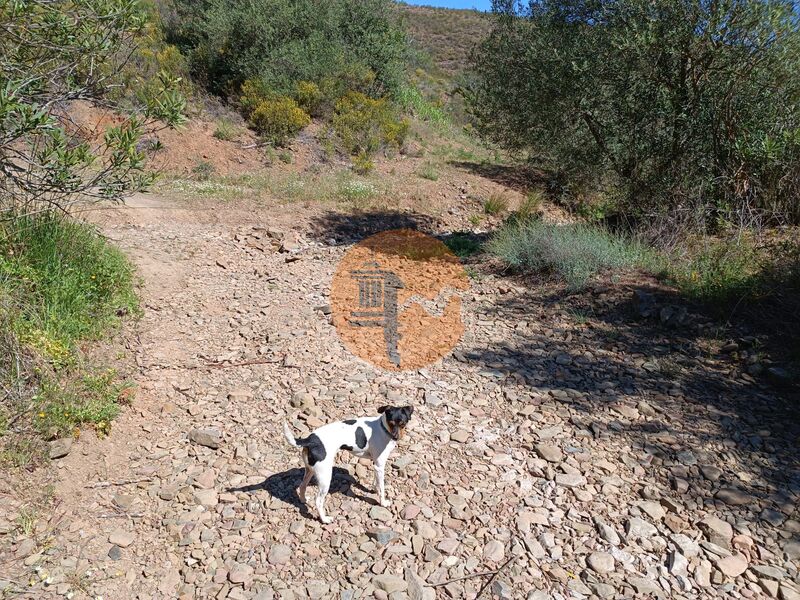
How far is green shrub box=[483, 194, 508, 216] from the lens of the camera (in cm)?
1108

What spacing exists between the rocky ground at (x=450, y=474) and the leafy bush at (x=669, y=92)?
8.75 ft

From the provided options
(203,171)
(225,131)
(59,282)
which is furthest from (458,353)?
(225,131)

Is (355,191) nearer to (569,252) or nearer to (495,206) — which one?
(495,206)

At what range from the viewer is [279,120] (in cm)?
1331

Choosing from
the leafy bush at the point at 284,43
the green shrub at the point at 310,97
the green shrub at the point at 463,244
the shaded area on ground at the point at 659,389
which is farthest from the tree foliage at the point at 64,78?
the leafy bush at the point at 284,43

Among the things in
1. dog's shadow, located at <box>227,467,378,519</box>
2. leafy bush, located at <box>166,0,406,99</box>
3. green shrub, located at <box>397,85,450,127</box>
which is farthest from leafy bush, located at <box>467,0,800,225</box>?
green shrub, located at <box>397,85,450,127</box>


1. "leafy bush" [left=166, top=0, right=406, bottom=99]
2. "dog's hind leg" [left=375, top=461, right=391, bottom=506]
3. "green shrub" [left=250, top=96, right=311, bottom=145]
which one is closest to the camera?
"dog's hind leg" [left=375, top=461, right=391, bottom=506]

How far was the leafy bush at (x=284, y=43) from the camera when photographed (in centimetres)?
1509

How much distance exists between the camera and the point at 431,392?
4.43m

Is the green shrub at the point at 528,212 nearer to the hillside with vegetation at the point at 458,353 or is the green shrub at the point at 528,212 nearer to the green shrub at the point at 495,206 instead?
the hillside with vegetation at the point at 458,353

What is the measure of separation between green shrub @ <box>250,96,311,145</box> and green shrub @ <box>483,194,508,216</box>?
557 centimetres

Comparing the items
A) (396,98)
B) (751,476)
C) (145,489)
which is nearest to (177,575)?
(145,489)

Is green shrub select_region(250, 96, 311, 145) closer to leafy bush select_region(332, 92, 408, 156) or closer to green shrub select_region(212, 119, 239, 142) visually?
green shrub select_region(212, 119, 239, 142)

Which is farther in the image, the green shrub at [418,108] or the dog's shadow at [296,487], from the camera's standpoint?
the green shrub at [418,108]
